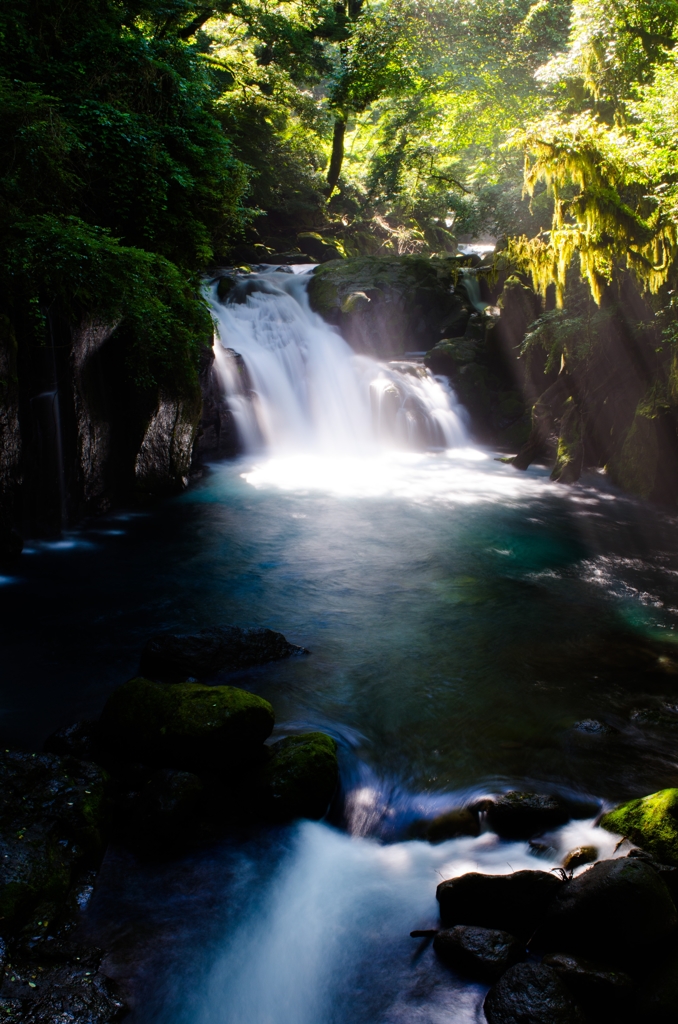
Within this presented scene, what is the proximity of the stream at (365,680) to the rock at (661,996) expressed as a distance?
793 millimetres

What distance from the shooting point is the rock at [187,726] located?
4359 millimetres

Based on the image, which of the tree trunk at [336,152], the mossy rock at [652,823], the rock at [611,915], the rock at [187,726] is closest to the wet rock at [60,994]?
the rock at [187,726]

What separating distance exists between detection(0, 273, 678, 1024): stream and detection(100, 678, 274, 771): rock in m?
0.63

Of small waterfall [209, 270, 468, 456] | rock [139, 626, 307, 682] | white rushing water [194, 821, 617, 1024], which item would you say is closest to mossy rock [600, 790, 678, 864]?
white rushing water [194, 821, 617, 1024]

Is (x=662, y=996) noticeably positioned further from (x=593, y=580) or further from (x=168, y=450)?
(x=168, y=450)

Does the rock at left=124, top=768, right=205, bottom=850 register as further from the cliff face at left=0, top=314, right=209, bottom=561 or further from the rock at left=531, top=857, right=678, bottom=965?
the cliff face at left=0, top=314, right=209, bottom=561

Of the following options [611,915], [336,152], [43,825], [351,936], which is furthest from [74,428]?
[336,152]

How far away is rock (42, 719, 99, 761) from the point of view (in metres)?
4.65

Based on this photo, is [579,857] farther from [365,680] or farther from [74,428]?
[74,428]

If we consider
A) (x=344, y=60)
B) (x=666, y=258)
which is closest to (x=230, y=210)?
(x=666, y=258)

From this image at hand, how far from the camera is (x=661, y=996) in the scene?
283 centimetres

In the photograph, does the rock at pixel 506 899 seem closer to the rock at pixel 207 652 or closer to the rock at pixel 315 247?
the rock at pixel 207 652

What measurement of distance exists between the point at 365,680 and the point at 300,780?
1.92 metres

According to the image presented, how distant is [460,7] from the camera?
84.9ft
